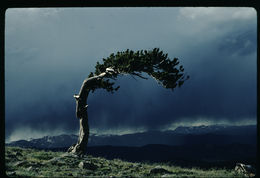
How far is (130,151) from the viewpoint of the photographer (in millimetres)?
53438

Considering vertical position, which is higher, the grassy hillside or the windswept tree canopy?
the windswept tree canopy

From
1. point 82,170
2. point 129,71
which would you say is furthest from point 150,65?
point 82,170

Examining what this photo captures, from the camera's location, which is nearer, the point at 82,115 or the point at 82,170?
the point at 82,170

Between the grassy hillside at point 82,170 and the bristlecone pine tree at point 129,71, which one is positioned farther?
the bristlecone pine tree at point 129,71

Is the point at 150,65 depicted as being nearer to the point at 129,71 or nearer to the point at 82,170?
the point at 129,71

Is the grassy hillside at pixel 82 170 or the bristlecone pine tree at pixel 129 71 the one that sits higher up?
the bristlecone pine tree at pixel 129 71

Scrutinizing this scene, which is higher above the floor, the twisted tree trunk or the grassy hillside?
the twisted tree trunk

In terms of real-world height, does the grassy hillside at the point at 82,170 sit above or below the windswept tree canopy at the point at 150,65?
below

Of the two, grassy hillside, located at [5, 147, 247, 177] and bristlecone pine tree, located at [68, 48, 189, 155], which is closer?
grassy hillside, located at [5, 147, 247, 177]

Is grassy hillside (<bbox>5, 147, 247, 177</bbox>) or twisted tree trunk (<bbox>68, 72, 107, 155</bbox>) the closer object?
grassy hillside (<bbox>5, 147, 247, 177</bbox>)
